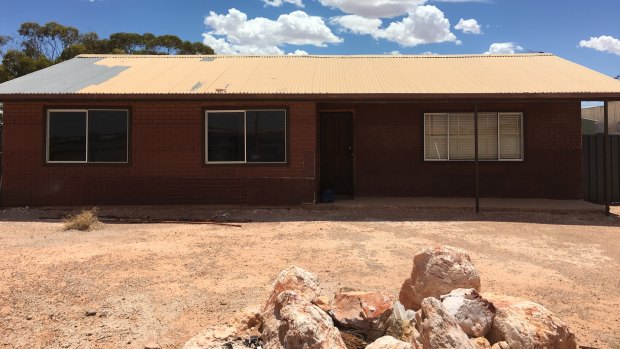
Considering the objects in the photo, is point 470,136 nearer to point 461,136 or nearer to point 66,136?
point 461,136

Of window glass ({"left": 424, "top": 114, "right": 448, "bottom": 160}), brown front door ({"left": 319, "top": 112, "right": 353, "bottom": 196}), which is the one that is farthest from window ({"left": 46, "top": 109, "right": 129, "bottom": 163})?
window glass ({"left": 424, "top": 114, "right": 448, "bottom": 160})

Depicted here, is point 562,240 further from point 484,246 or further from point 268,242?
point 268,242

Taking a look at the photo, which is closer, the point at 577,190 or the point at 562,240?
the point at 562,240

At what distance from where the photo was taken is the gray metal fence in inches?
460

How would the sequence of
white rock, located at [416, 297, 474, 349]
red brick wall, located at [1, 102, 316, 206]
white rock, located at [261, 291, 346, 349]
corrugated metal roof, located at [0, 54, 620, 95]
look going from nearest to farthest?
1. white rock, located at [416, 297, 474, 349]
2. white rock, located at [261, 291, 346, 349]
3. corrugated metal roof, located at [0, 54, 620, 95]
4. red brick wall, located at [1, 102, 316, 206]

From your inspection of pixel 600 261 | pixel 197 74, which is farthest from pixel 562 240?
pixel 197 74

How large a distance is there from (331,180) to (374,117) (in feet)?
6.52

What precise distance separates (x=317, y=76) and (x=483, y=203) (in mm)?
5205

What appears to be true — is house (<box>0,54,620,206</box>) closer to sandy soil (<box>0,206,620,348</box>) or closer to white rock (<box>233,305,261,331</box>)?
sandy soil (<box>0,206,620,348</box>)

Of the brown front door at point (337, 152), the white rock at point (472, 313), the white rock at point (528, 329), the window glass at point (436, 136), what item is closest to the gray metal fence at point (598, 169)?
the window glass at point (436, 136)

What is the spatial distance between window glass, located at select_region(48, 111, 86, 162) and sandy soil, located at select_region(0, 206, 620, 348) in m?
1.44

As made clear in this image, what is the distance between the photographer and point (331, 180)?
12.2 meters

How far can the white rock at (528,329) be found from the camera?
293cm

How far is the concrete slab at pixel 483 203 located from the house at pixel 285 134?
42 cm
